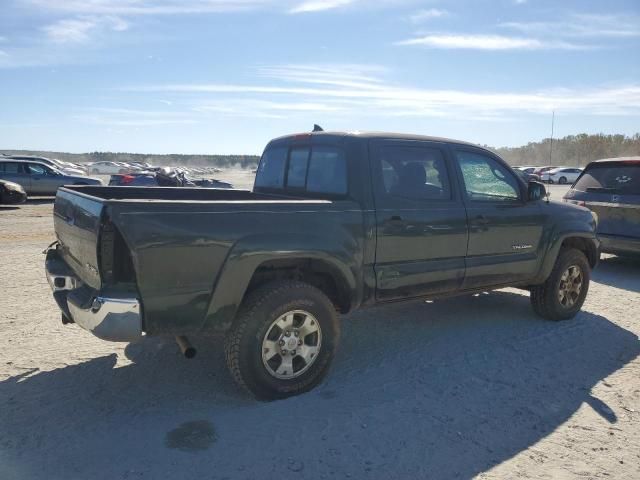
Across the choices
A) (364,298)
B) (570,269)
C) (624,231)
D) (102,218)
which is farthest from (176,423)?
(624,231)

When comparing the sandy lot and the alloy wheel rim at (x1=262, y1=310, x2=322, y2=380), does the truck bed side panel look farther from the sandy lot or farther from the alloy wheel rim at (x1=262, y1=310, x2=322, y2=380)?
the sandy lot

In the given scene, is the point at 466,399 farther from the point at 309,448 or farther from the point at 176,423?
the point at 176,423

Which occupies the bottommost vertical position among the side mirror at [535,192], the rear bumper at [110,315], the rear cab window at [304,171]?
the rear bumper at [110,315]

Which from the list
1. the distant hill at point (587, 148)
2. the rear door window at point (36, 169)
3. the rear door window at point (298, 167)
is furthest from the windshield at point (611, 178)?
the distant hill at point (587, 148)

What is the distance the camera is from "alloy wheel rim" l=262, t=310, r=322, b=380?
3.88 meters

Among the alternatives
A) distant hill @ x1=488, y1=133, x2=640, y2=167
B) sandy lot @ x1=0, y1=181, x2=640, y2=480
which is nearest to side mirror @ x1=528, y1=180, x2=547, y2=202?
sandy lot @ x1=0, y1=181, x2=640, y2=480

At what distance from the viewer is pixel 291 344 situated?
396 centimetres

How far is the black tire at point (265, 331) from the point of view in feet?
12.3

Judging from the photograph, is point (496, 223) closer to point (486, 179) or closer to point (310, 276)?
point (486, 179)

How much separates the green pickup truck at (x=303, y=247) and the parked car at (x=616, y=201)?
285cm

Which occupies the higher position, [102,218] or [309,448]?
[102,218]

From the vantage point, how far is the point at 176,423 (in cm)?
358

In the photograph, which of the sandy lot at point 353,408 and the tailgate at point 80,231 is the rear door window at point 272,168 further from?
the tailgate at point 80,231

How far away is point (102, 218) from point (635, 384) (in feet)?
13.5
